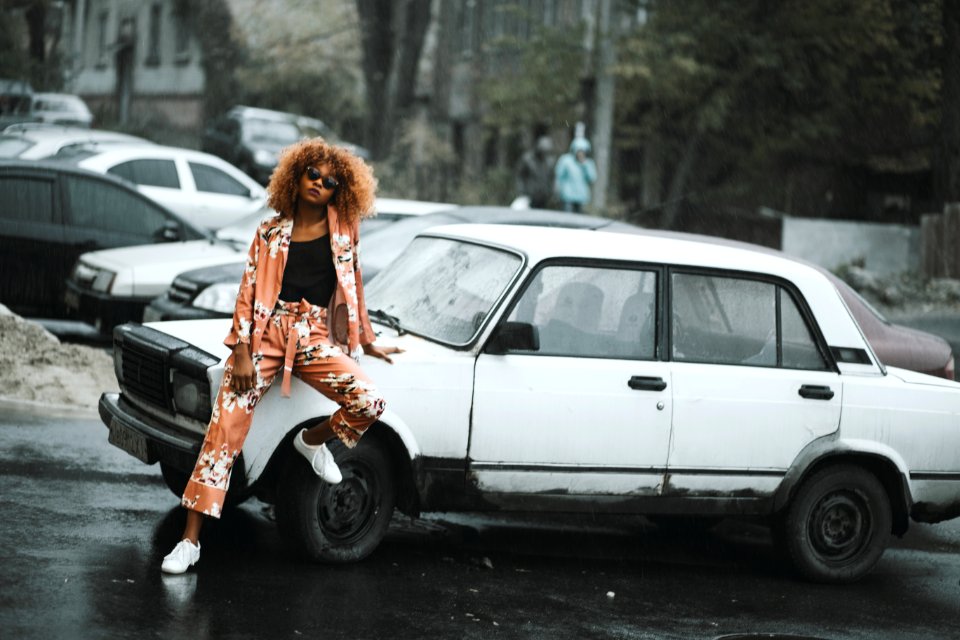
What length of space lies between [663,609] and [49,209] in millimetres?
9022

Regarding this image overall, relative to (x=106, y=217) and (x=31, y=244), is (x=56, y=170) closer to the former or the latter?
(x=106, y=217)

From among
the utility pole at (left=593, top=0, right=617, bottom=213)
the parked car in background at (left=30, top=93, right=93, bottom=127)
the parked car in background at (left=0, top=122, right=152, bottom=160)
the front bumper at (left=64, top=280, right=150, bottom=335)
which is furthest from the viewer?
the parked car in background at (left=30, top=93, right=93, bottom=127)

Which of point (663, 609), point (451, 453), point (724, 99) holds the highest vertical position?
point (724, 99)

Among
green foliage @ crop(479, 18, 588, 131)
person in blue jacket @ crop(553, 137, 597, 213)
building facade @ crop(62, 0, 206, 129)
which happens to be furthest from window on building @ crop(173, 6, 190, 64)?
person in blue jacket @ crop(553, 137, 597, 213)

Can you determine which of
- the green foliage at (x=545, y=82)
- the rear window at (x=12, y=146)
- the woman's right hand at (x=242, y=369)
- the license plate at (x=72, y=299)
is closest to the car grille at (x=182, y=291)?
the license plate at (x=72, y=299)

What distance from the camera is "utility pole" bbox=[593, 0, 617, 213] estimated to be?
2488cm

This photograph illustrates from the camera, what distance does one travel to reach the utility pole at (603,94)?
24.9 meters

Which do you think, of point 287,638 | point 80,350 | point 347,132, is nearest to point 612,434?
point 287,638

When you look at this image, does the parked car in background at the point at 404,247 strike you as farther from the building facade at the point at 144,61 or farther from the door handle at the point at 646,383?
the building facade at the point at 144,61

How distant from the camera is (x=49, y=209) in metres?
13.9

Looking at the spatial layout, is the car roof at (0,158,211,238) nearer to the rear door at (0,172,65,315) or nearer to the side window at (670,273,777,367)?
the rear door at (0,172,65,315)

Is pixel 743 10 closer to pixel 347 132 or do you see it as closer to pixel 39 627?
pixel 347 132

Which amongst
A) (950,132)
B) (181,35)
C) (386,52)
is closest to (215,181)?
(950,132)

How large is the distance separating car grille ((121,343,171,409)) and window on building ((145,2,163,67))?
4046cm
